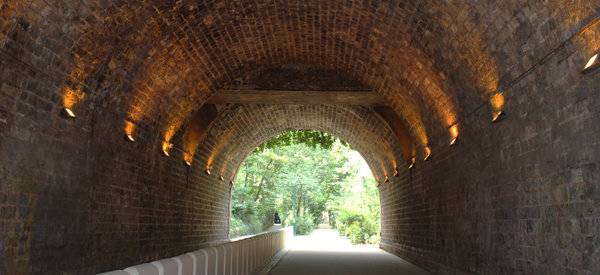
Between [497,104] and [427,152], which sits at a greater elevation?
[497,104]

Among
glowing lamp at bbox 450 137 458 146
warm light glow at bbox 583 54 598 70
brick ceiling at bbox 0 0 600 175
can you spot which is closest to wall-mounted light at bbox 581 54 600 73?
warm light glow at bbox 583 54 598 70

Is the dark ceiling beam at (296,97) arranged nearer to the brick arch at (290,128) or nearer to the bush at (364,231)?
the brick arch at (290,128)

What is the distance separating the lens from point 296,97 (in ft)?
43.9

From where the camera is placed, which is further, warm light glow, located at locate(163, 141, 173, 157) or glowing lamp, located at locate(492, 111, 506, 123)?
warm light glow, located at locate(163, 141, 173, 157)

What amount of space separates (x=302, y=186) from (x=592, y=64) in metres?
36.9

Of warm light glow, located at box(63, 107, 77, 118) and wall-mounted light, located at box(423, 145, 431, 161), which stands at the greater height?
warm light glow, located at box(63, 107, 77, 118)

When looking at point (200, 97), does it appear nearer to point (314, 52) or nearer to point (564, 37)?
point (314, 52)

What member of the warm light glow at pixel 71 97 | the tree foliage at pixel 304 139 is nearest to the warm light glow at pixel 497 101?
the warm light glow at pixel 71 97

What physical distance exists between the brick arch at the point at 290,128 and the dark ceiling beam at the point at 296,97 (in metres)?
1.74

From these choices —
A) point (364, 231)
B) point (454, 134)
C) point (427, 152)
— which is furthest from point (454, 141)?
point (364, 231)

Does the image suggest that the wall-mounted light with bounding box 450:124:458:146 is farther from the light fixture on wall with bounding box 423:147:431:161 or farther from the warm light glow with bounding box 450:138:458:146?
the light fixture on wall with bounding box 423:147:431:161

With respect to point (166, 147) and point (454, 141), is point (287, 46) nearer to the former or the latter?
point (166, 147)

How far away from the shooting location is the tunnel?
18.5 feet

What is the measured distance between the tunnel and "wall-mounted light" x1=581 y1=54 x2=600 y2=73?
0.09 metres
